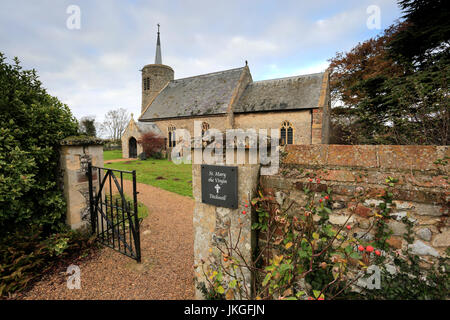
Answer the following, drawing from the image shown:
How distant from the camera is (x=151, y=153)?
880 inches

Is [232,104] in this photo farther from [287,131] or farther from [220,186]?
[220,186]

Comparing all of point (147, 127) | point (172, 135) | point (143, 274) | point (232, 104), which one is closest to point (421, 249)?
point (143, 274)

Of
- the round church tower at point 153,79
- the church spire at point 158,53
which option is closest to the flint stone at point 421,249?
the round church tower at point 153,79

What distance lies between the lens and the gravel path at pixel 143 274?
2.95 meters

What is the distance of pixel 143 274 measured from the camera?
11.2 ft

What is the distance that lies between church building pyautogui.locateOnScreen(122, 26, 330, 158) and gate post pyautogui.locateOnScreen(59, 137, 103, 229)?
1334 centimetres

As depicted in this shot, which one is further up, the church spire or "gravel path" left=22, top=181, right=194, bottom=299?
the church spire

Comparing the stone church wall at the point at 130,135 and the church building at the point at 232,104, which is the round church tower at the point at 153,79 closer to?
the church building at the point at 232,104

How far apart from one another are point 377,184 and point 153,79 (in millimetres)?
30604

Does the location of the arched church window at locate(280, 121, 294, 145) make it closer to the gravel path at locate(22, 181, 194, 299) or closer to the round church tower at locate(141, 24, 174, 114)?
the gravel path at locate(22, 181, 194, 299)

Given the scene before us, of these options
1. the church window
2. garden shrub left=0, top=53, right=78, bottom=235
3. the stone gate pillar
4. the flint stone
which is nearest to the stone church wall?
the church window

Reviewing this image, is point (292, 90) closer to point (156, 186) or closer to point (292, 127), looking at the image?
point (292, 127)

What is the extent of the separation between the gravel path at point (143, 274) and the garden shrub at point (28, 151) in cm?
123

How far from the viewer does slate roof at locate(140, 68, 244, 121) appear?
69.4 ft
